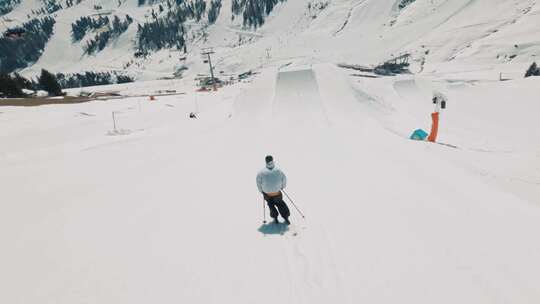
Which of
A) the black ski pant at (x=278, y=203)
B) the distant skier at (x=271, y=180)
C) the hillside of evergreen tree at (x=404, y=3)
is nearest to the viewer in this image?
the distant skier at (x=271, y=180)

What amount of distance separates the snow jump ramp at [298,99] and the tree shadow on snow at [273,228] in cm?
1298

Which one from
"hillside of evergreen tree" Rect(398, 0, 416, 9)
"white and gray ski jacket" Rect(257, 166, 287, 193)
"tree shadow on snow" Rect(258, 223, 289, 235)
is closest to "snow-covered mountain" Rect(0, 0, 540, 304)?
"tree shadow on snow" Rect(258, 223, 289, 235)

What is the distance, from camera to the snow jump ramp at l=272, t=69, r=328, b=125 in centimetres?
2108

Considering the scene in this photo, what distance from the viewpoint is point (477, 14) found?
13388cm

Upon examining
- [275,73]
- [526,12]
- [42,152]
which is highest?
[526,12]

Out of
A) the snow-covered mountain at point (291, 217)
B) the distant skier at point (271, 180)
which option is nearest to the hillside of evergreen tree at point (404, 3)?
the snow-covered mountain at point (291, 217)

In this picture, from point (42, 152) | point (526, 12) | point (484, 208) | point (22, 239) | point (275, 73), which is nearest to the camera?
point (22, 239)

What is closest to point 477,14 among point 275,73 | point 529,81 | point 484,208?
point 529,81

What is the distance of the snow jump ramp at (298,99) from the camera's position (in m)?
21.1

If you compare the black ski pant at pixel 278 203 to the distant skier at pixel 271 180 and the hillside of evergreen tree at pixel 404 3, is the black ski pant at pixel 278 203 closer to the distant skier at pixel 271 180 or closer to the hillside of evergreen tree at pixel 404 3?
the distant skier at pixel 271 180

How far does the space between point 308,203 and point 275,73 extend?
2458 centimetres

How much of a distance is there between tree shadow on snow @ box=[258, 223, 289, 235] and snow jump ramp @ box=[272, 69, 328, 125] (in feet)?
42.6

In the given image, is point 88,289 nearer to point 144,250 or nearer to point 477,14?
point 144,250

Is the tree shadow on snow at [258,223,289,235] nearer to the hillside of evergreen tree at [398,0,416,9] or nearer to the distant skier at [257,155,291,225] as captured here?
the distant skier at [257,155,291,225]
